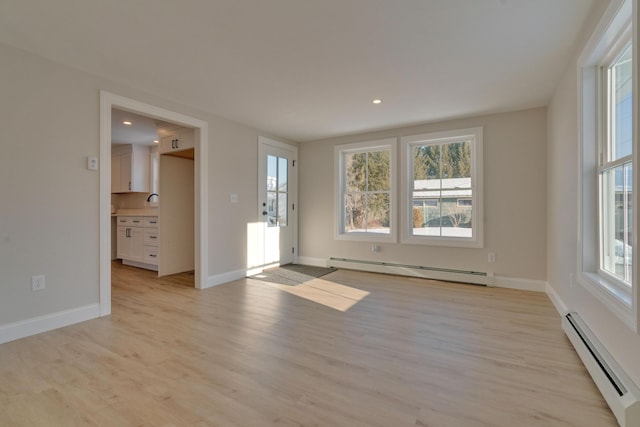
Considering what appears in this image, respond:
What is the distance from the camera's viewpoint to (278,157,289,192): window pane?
5387 millimetres

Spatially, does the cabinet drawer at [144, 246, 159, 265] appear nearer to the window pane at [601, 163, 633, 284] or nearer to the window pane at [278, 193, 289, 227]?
the window pane at [278, 193, 289, 227]

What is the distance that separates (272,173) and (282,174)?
0.27m

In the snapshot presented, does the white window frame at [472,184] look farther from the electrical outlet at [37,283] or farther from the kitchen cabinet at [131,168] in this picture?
the kitchen cabinet at [131,168]

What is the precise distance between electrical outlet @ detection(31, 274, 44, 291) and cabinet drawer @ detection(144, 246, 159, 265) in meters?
2.54

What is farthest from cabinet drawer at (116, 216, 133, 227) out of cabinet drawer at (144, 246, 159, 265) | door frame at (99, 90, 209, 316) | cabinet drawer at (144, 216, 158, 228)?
door frame at (99, 90, 209, 316)

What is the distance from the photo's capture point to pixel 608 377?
1.62 metres

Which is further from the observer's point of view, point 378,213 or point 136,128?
point 378,213

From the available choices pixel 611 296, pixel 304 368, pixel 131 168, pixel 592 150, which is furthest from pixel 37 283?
pixel 592 150

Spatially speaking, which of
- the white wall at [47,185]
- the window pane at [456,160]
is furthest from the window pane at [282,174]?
the window pane at [456,160]

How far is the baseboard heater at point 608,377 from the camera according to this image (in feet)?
4.46

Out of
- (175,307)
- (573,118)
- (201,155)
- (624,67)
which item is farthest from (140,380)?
(573,118)

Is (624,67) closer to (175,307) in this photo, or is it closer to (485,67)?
(485,67)

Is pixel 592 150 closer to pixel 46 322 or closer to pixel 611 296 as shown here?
pixel 611 296

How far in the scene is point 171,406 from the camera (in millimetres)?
1613
